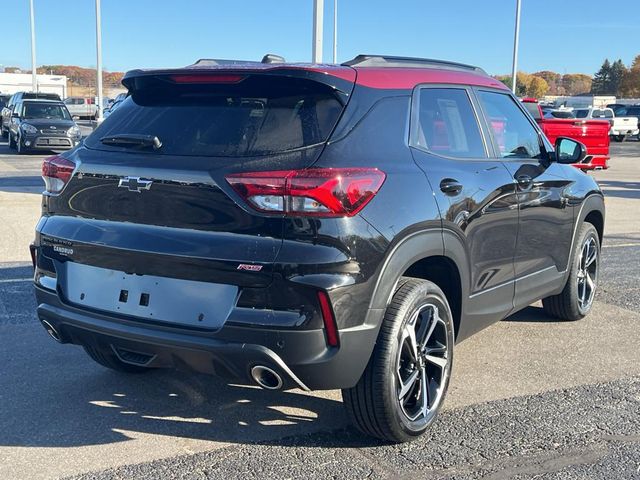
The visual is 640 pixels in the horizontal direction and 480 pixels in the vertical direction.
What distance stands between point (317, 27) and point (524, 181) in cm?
790

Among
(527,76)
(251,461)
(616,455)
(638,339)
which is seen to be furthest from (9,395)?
(527,76)

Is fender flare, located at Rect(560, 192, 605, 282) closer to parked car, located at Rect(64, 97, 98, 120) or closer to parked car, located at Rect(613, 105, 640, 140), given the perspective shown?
parked car, located at Rect(613, 105, 640, 140)

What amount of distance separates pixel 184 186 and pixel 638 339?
3.90 meters

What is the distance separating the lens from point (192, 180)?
Answer: 324cm

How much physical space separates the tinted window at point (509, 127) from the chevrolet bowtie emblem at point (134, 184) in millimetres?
2229

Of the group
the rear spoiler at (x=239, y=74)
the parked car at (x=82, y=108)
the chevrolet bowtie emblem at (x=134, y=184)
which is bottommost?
the parked car at (x=82, y=108)

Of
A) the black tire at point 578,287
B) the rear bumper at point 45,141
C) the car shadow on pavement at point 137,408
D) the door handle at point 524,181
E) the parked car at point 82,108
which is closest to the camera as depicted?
the car shadow on pavement at point 137,408

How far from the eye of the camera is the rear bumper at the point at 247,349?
3.11 m

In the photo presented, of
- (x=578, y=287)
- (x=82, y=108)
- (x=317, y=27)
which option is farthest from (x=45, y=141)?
(x=82, y=108)

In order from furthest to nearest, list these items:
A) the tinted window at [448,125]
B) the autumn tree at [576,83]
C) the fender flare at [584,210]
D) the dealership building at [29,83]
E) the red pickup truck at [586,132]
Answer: the autumn tree at [576,83] < the dealership building at [29,83] < the red pickup truck at [586,132] < the fender flare at [584,210] < the tinted window at [448,125]

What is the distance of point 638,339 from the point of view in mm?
5559

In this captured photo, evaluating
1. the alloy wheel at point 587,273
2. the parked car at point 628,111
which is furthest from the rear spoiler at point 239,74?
the parked car at point 628,111

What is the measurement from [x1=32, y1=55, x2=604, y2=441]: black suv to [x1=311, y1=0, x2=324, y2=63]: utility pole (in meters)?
8.07

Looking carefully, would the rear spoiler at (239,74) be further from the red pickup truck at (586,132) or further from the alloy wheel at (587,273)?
the red pickup truck at (586,132)
